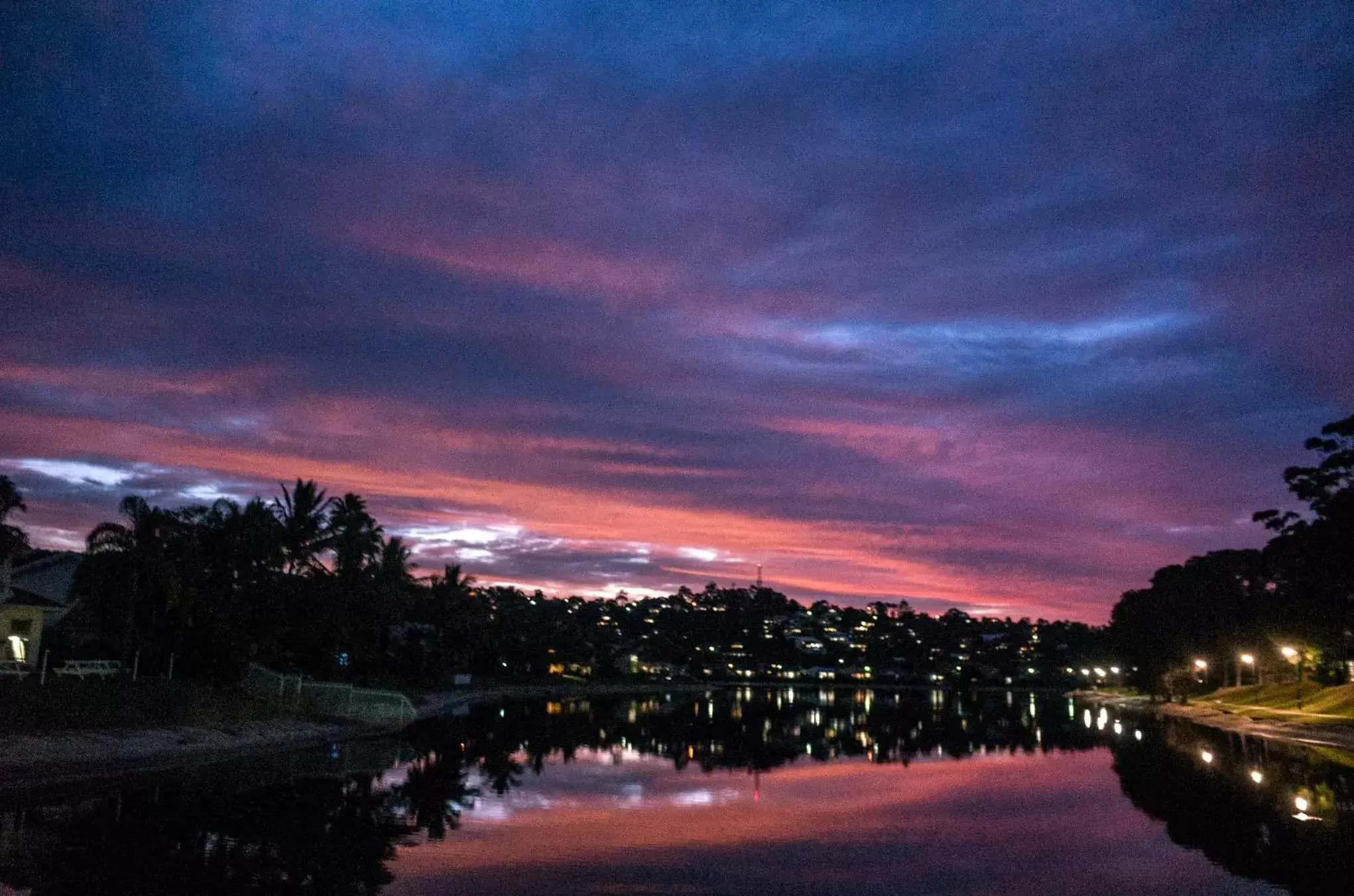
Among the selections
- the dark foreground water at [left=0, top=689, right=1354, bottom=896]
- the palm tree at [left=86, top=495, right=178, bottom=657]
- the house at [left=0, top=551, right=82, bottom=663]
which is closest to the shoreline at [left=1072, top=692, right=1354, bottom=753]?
the dark foreground water at [left=0, top=689, right=1354, bottom=896]

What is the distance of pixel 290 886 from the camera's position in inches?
640

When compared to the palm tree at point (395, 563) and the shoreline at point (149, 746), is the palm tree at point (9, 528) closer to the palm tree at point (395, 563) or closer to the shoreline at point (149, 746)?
the shoreline at point (149, 746)

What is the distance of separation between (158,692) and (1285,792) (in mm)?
33762

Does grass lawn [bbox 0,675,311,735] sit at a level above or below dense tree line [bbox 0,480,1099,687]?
below

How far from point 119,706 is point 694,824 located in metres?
20.4

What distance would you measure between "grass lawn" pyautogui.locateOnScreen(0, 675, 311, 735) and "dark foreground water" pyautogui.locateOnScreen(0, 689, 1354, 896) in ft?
13.7

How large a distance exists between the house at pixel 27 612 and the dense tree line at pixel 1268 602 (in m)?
57.2

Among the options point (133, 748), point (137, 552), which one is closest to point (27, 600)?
point (137, 552)

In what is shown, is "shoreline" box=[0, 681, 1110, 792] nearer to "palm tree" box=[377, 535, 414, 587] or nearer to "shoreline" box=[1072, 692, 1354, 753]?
"shoreline" box=[1072, 692, 1354, 753]

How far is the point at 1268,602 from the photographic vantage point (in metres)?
84.9

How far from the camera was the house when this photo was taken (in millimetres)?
42156

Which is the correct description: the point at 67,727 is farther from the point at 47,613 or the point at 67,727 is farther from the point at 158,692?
the point at 47,613

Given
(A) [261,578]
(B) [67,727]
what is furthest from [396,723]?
(B) [67,727]

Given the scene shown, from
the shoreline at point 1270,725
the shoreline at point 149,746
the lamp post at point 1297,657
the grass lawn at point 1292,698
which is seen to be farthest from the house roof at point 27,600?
the lamp post at point 1297,657
